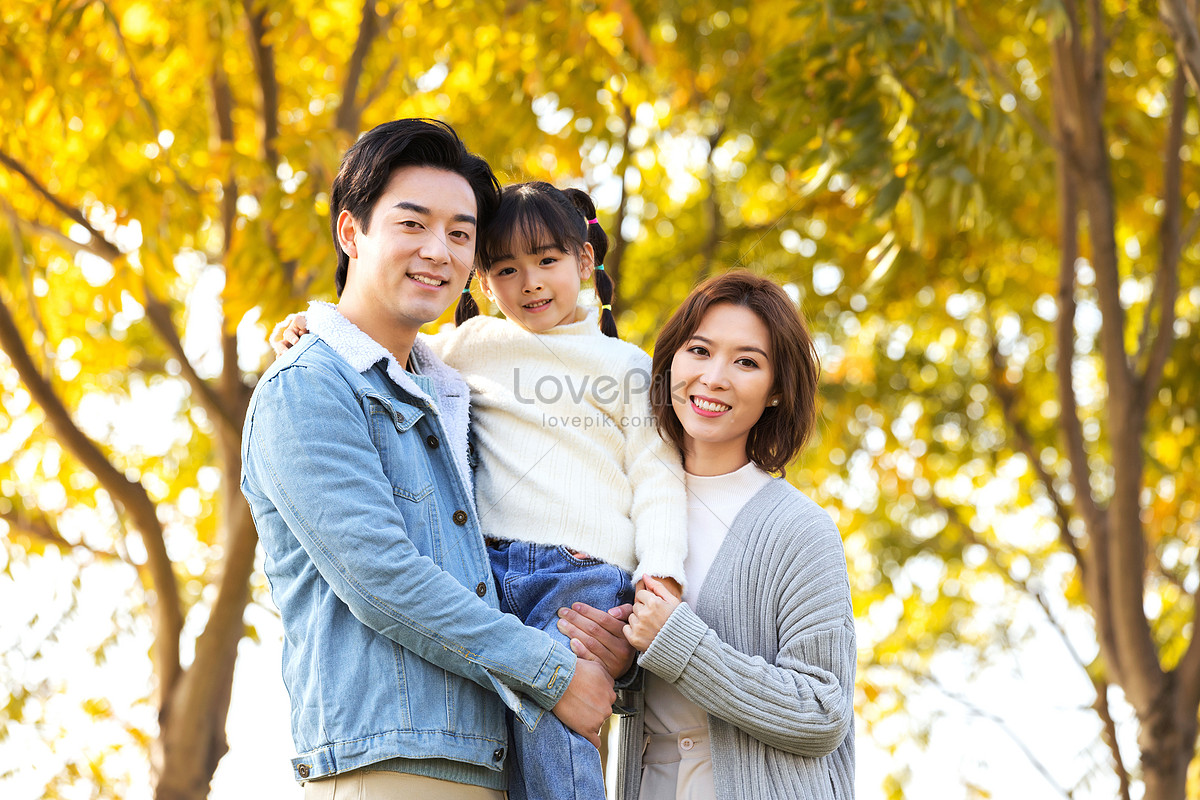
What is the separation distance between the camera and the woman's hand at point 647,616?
2127 mm

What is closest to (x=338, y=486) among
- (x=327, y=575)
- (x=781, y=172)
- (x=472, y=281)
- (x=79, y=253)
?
(x=327, y=575)

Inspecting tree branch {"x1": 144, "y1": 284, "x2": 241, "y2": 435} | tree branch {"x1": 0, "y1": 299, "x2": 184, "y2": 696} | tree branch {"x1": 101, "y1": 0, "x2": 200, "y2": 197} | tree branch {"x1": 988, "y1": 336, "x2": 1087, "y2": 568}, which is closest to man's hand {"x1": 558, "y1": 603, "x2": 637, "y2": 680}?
tree branch {"x1": 101, "y1": 0, "x2": 200, "y2": 197}

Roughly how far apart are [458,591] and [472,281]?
1.11 m

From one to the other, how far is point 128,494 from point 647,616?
122 inches

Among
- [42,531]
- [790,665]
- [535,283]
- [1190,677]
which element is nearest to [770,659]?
[790,665]

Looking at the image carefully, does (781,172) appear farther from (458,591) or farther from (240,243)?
(458,591)

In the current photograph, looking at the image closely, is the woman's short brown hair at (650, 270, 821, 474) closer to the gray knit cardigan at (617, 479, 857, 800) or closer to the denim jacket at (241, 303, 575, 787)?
the gray knit cardigan at (617, 479, 857, 800)

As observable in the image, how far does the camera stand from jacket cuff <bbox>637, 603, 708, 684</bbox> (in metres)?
2.09

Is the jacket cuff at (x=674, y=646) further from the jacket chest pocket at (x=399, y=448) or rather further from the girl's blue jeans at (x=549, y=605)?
the jacket chest pocket at (x=399, y=448)

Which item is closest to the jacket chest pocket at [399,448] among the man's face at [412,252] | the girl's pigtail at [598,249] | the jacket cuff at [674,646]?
the man's face at [412,252]

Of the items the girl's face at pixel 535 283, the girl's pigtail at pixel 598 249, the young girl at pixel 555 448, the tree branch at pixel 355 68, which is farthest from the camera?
the tree branch at pixel 355 68

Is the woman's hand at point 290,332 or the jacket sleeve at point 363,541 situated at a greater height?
the woman's hand at point 290,332

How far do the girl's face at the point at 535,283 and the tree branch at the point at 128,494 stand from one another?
2.55 m

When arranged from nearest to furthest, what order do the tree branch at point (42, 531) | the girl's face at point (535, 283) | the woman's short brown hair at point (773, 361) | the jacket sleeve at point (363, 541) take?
the jacket sleeve at point (363, 541) → the woman's short brown hair at point (773, 361) → the girl's face at point (535, 283) → the tree branch at point (42, 531)
